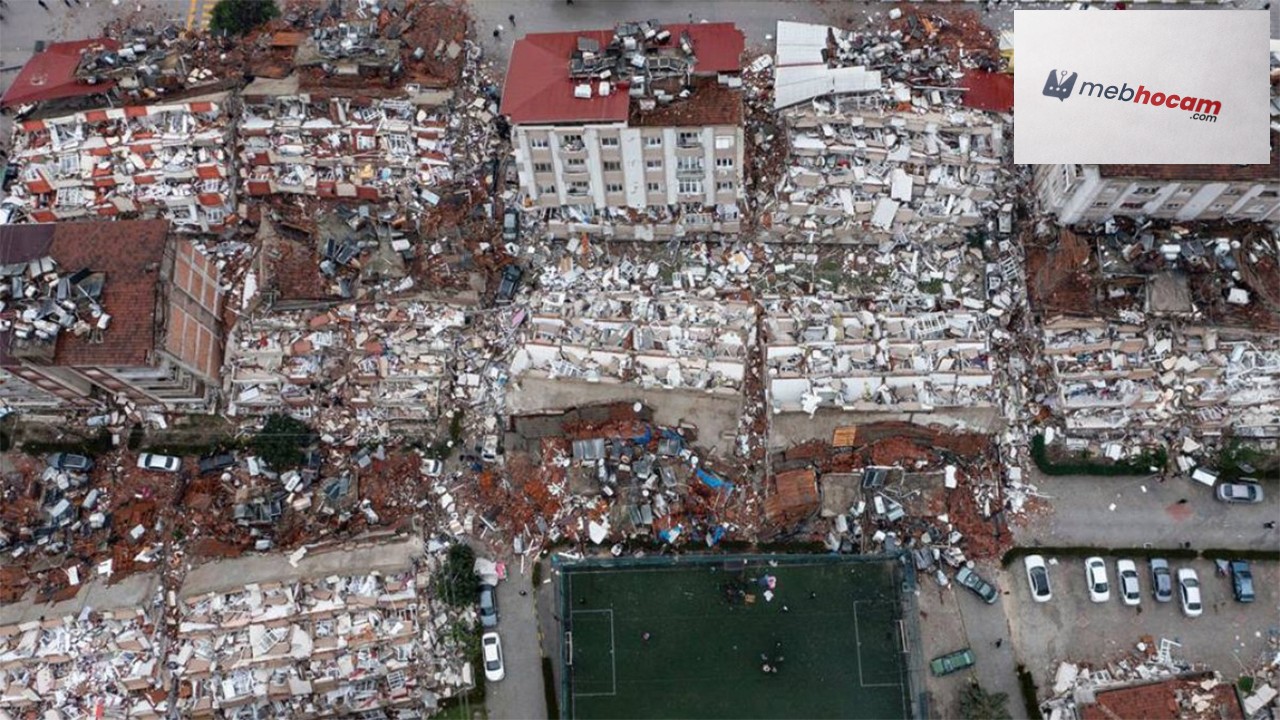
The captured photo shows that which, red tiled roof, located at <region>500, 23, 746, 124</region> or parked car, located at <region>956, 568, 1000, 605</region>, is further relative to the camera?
parked car, located at <region>956, 568, 1000, 605</region>

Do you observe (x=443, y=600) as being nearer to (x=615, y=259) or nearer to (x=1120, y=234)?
(x=615, y=259)

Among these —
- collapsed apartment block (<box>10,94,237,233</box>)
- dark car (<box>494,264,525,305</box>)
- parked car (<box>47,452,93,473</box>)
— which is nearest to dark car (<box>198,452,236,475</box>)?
→ parked car (<box>47,452,93,473</box>)

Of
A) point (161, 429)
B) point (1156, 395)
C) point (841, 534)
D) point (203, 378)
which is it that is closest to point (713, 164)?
point (841, 534)

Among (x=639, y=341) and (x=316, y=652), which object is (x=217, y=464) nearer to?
(x=316, y=652)

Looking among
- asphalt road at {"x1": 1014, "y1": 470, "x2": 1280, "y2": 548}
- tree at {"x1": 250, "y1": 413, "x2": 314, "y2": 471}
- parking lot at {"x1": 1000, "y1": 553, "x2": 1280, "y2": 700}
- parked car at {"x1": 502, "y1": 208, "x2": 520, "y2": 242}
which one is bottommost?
parking lot at {"x1": 1000, "y1": 553, "x2": 1280, "y2": 700}

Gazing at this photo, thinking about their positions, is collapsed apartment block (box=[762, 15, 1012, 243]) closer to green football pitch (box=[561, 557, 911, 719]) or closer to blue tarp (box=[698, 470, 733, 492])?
blue tarp (box=[698, 470, 733, 492])

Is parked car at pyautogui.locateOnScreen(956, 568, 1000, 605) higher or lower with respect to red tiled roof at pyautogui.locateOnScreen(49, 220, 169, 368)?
lower

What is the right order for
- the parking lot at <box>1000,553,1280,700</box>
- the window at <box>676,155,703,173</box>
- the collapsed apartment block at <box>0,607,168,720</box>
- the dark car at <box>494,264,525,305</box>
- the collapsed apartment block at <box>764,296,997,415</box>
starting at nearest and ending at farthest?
the collapsed apartment block at <box>0,607,168,720</box> → the parking lot at <box>1000,553,1280,700</box> → the collapsed apartment block at <box>764,296,997,415</box> → the window at <box>676,155,703,173</box> → the dark car at <box>494,264,525,305</box>
